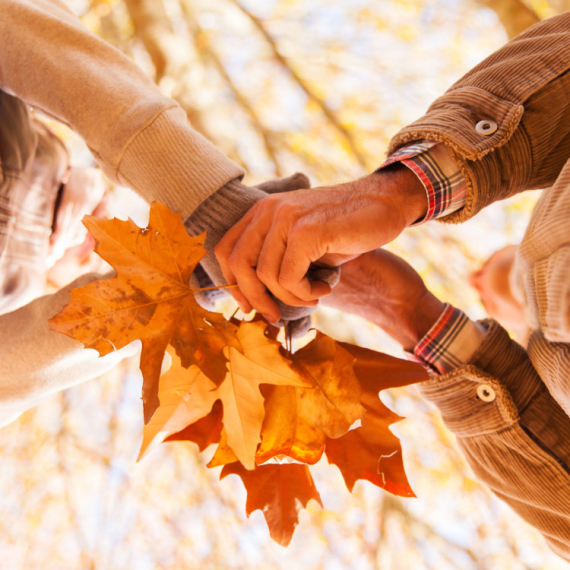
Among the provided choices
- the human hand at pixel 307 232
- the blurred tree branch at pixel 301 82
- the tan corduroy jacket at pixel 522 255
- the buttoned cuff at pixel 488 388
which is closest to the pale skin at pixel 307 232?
the human hand at pixel 307 232

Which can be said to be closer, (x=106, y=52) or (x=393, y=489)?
(x=393, y=489)

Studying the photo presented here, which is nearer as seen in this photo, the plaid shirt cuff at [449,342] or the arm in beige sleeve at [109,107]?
the arm in beige sleeve at [109,107]

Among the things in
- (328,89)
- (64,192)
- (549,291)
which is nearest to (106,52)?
(64,192)

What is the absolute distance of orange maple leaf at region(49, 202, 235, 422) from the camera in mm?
504

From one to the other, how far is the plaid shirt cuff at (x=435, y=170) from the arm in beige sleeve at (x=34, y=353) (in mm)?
568

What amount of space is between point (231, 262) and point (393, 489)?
1.36ft

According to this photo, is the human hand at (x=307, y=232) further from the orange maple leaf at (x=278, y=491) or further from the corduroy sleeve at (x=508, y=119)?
the orange maple leaf at (x=278, y=491)

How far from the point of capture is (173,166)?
2.30 feet

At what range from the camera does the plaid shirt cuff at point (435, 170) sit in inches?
24.9

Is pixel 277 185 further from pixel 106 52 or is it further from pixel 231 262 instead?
pixel 106 52

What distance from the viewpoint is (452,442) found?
4.01 ft

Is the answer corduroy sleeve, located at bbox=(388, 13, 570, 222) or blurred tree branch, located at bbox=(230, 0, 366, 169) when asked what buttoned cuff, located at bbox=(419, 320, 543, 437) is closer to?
corduroy sleeve, located at bbox=(388, 13, 570, 222)

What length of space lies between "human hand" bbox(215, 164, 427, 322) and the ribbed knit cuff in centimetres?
10

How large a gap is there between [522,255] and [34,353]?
79 centimetres
